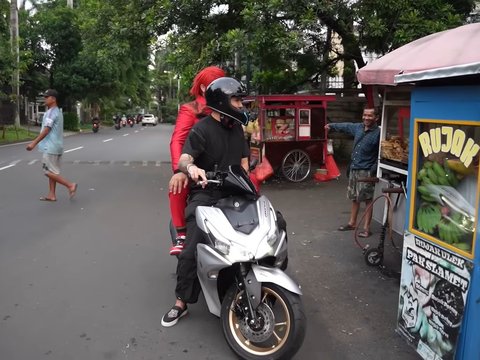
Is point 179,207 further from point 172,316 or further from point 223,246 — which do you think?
point 223,246

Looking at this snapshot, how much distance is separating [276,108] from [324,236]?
420cm

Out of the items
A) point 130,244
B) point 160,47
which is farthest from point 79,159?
point 130,244

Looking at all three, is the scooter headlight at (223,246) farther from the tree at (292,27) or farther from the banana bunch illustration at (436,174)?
the tree at (292,27)

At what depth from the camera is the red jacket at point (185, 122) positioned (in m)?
3.83

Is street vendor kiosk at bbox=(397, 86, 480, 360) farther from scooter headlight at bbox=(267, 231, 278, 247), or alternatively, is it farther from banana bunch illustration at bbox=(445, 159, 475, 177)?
Result: scooter headlight at bbox=(267, 231, 278, 247)

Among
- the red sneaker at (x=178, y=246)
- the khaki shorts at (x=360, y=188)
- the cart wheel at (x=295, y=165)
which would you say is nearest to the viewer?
the red sneaker at (x=178, y=246)

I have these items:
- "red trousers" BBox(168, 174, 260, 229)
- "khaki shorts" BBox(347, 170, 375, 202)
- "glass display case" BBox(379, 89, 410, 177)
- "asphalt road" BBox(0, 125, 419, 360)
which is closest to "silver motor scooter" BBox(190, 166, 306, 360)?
"asphalt road" BBox(0, 125, 419, 360)

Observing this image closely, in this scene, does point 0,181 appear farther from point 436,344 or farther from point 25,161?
point 436,344

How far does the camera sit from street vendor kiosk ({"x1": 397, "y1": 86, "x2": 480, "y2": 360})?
2.73 m

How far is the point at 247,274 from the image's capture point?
10.1 ft

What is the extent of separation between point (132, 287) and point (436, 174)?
2.72 m

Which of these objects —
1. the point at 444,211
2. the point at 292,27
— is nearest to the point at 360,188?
the point at 444,211

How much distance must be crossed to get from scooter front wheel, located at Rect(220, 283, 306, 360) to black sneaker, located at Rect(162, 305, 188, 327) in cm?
61

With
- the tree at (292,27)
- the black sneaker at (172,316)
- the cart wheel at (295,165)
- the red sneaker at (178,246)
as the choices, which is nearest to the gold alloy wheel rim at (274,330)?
the black sneaker at (172,316)
